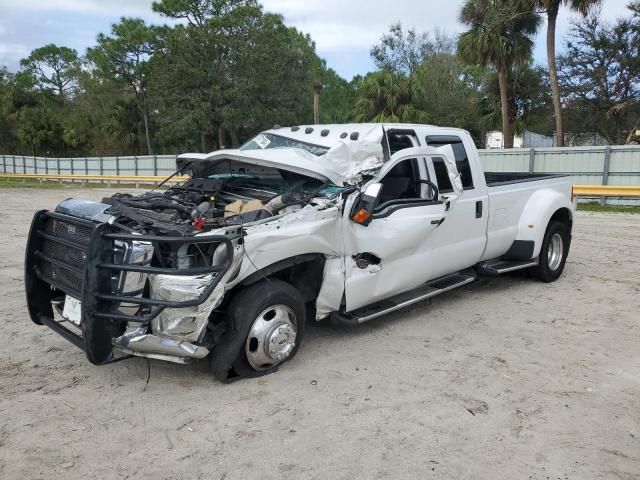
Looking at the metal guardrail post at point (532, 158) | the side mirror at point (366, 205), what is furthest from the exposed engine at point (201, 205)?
the metal guardrail post at point (532, 158)

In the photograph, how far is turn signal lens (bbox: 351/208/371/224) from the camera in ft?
14.4

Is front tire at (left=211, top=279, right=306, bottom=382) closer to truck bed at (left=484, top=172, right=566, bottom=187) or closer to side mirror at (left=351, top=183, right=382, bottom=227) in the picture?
side mirror at (left=351, top=183, right=382, bottom=227)

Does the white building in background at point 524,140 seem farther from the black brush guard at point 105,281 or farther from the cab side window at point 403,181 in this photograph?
the black brush guard at point 105,281

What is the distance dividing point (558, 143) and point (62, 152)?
46893 millimetres

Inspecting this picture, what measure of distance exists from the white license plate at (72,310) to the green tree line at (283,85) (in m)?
20.7

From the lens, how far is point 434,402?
378cm

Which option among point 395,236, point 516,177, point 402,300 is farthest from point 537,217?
point 395,236

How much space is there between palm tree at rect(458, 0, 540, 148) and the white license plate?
936 inches

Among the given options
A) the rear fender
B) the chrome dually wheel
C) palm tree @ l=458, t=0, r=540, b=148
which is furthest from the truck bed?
palm tree @ l=458, t=0, r=540, b=148

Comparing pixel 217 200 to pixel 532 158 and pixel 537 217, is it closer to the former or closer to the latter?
pixel 537 217

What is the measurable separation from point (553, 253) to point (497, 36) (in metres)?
19.8

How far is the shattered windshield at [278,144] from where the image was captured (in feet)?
16.6

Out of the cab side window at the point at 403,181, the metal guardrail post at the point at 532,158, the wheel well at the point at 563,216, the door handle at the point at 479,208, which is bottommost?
the wheel well at the point at 563,216

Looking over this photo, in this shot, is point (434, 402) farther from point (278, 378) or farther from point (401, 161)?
point (401, 161)
